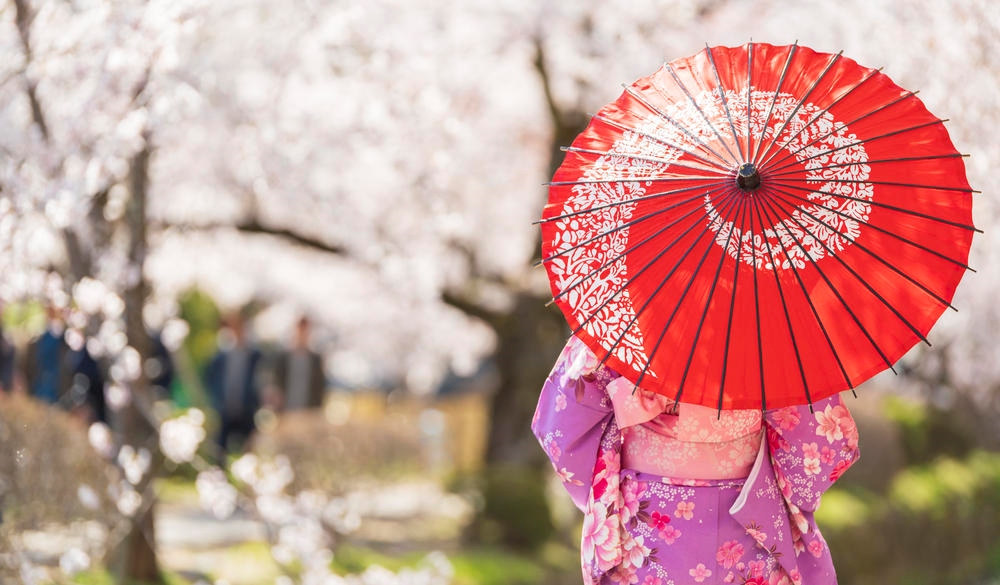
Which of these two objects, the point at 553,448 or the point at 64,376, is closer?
the point at 553,448

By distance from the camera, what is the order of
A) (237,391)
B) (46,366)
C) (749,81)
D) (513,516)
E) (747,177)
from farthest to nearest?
(237,391)
(513,516)
(46,366)
(749,81)
(747,177)

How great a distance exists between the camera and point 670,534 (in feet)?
8.73

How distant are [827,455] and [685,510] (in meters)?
0.39

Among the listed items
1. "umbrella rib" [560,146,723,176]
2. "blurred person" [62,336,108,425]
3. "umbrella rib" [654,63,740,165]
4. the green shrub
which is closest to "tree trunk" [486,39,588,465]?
the green shrub

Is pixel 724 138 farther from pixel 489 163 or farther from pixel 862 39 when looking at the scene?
pixel 489 163

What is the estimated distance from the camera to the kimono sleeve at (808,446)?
2707 mm

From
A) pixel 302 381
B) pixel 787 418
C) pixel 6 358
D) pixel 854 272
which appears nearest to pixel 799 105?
pixel 854 272

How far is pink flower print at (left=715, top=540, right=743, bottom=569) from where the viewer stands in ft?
8.72

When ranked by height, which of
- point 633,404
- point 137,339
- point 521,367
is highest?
point 633,404

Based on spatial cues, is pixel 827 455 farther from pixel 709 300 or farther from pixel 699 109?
pixel 699 109

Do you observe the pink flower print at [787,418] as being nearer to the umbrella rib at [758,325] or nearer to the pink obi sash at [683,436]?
the pink obi sash at [683,436]

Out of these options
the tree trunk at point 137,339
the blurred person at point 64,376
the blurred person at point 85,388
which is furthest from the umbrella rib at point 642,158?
the blurred person at point 85,388

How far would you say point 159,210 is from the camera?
25.1 feet

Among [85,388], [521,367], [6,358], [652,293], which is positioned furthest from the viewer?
[521,367]
